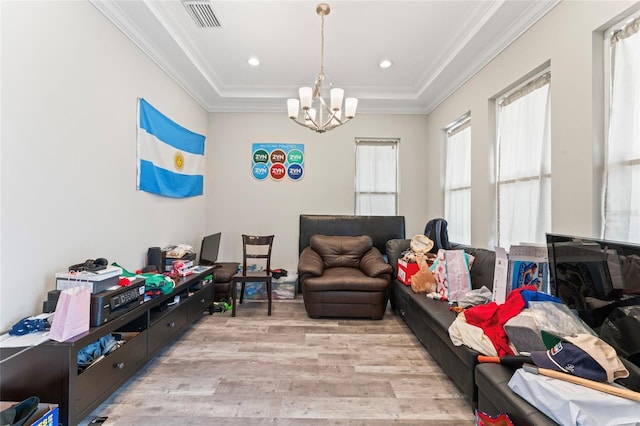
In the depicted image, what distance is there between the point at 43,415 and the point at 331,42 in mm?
3563

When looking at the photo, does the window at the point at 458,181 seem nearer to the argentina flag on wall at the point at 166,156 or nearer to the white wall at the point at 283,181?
the white wall at the point at 283,181

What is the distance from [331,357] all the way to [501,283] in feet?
5.02

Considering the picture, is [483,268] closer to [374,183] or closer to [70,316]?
[374,183]

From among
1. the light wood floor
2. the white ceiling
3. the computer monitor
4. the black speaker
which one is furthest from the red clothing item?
the computer monitor

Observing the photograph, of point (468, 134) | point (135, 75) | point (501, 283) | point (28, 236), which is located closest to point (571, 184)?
point (501, 283)

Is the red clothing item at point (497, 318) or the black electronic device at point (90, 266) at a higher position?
the black electronic device at point (90, 266)

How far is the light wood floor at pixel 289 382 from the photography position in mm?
1680

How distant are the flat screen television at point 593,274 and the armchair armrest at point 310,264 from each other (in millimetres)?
2239

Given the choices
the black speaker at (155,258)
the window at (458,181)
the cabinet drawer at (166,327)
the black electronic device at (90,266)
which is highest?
the window at (458,181)

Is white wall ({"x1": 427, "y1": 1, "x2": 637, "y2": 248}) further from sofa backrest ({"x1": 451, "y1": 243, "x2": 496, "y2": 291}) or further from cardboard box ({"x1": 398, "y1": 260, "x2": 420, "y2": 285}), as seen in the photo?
cardboard box ({"x1": 398, "y1": 260, "x2": 420, "y2": 285})

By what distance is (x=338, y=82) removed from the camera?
3.79 m

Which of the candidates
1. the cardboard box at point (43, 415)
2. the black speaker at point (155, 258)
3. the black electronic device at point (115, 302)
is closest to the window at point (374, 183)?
the black speaker at point (155, 258)

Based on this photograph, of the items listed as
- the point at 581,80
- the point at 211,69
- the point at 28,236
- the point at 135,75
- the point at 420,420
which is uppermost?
the point at 211,69

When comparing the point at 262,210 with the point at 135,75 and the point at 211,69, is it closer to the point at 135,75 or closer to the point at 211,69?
the point at 211,69
